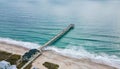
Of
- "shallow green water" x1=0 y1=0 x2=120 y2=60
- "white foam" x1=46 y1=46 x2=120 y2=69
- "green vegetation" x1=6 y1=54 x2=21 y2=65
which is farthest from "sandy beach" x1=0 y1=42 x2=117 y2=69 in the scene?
"shallow green water" x1=0 y1=0 x2=120 y2=60

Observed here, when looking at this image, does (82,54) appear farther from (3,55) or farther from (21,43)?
(3,55)

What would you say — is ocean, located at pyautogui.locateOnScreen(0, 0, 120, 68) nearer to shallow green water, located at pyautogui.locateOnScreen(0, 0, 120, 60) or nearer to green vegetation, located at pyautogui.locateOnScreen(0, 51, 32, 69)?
shallow green water, located at pyautogui.locateOnScreen(0, 0, 120, 60)

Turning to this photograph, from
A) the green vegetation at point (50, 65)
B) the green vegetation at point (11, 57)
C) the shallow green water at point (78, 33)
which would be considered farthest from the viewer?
the shallow green water at point (78, 33)

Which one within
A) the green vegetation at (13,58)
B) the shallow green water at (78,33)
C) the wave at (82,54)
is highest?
the shallow green water at (78,33)

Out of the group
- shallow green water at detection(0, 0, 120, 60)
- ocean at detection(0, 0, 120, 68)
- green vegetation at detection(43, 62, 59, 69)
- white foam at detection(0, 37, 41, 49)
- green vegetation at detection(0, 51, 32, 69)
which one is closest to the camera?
green vegetation at detection(43, 62, 59, 69)

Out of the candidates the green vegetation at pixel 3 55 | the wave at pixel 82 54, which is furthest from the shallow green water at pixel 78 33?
the green vegetation at pixel 3 55

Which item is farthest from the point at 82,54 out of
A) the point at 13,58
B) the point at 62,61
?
the point at 13,58

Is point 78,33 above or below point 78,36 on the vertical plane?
above

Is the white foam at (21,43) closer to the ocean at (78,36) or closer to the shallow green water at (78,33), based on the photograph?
the ocean at (78,36)
